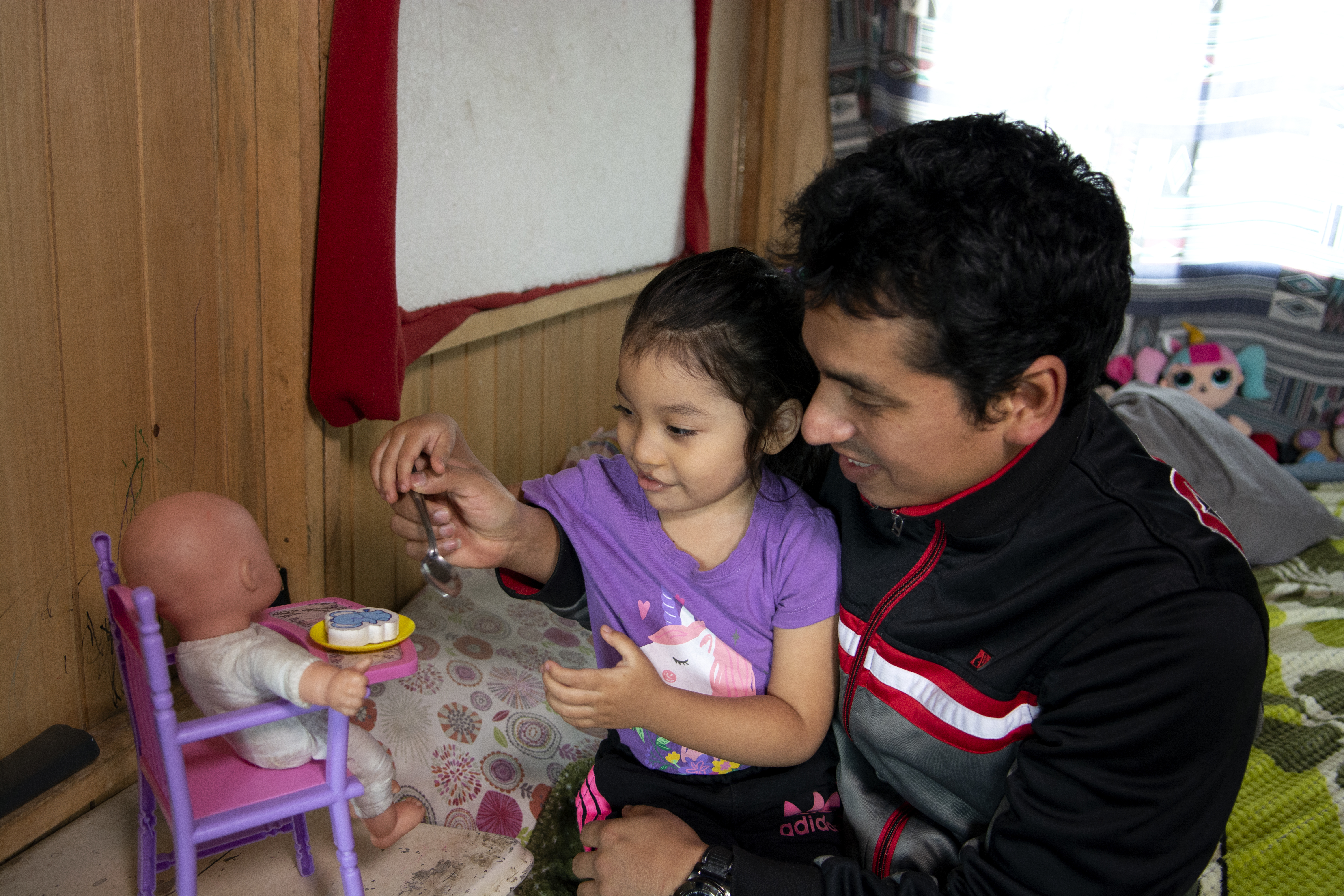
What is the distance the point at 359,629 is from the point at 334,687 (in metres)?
0.14

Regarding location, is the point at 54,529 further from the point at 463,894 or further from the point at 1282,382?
the point at 1282,382

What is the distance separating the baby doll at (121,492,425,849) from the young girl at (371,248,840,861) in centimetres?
17

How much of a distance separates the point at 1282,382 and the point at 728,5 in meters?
Result: 2.11

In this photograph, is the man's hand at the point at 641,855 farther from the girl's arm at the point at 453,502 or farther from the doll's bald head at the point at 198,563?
the doll's bald head at the point at 198,563

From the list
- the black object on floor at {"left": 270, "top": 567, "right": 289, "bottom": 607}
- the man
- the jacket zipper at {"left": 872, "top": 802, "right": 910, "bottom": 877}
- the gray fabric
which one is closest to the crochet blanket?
the gray fabric

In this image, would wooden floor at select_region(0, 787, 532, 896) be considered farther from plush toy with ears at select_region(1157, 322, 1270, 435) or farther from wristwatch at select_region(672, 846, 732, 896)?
plush toy with ears at select_region(1157, 322, 1270, 435)

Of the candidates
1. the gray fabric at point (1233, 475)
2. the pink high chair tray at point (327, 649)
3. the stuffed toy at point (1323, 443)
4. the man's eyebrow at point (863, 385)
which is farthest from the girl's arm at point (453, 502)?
the stuffed toy at point (1323, 443)

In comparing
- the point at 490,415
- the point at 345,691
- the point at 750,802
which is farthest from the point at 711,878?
the point at 490,415

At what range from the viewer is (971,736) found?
0.95m

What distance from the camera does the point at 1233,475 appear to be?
2.28 m

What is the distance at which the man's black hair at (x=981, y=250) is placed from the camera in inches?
31.4

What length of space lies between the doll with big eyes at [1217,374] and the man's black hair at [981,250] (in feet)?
8.10

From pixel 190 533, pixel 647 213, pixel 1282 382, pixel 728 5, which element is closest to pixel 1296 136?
pixel 1282 382

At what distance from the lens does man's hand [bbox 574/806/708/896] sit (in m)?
0.97
